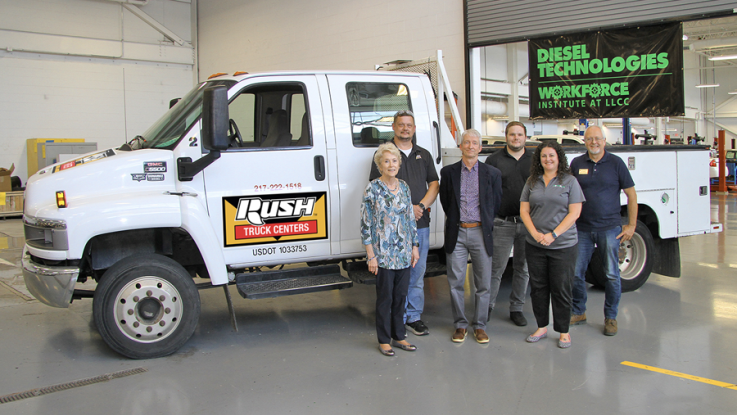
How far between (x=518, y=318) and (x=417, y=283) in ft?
3.41

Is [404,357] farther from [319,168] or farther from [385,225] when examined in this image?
[319,168]

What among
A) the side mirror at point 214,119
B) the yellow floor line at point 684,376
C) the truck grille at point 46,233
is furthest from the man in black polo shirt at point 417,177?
the truck grille at point 46,233

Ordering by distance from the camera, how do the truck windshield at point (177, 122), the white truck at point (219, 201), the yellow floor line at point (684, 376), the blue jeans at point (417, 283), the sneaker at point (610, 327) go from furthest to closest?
the sneaker at point (610, 327), the blue jeans at point (417, 283), the truck windshield at point (177, 122), the white truck at point (219, 201), the yellow floor line at point (684, 376)

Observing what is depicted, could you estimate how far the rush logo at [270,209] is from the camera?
4.48 meters

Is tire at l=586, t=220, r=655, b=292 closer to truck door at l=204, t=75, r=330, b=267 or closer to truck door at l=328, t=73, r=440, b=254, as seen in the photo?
truck door at l=328, t=73, r=440, b=254

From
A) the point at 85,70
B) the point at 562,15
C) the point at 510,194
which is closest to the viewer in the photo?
the point at 510,194

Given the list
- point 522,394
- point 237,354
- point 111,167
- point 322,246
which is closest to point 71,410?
point 237,354

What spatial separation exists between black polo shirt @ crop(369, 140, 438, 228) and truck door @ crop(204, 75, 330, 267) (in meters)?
0.56

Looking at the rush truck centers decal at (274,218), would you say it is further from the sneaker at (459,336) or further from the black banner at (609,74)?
the black banner at (609,74)

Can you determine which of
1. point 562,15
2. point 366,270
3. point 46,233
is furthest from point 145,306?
point 562,15

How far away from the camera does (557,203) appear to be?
435 cm

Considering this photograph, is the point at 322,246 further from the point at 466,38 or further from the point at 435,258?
the point at 466,38

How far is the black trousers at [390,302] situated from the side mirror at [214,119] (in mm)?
1491

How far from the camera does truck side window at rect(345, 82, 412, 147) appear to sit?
4.89 metres
